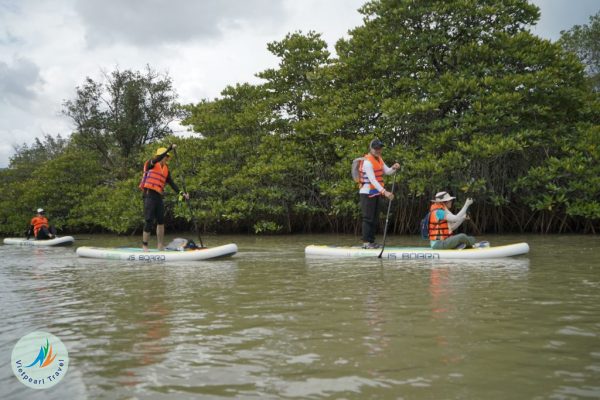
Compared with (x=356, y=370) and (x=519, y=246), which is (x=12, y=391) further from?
(x=519, y=246)

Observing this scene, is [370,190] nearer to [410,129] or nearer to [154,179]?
[154,179]

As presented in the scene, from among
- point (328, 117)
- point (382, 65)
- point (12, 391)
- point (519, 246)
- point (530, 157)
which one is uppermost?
point (382, 65)

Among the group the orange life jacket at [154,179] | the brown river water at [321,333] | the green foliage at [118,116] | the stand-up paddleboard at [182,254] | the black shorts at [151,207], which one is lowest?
the brown river water at [321,333]

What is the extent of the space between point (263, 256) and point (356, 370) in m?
6.78

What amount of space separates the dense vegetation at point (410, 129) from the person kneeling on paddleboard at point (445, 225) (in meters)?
5.17

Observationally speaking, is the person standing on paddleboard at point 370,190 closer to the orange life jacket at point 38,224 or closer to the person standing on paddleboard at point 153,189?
the person standing on paddleboard at point 153,189

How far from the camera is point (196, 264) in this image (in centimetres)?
833

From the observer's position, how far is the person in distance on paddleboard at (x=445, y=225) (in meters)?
8.25

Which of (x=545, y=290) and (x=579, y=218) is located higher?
(x=579, y=218)

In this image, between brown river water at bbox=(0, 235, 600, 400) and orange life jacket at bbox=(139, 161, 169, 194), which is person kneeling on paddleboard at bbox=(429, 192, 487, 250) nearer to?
brown river water at bbox=(0, 235, 600, 400)

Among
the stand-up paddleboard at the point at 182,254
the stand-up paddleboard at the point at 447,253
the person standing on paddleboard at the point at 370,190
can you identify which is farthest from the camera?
the person standing on paddleboard at the point at 370,190

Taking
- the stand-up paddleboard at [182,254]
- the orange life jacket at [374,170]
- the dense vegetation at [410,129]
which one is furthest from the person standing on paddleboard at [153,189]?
the orange life jacket at [374,170]

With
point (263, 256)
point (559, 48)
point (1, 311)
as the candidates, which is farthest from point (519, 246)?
point (559, 48)

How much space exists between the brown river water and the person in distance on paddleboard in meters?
1.58
